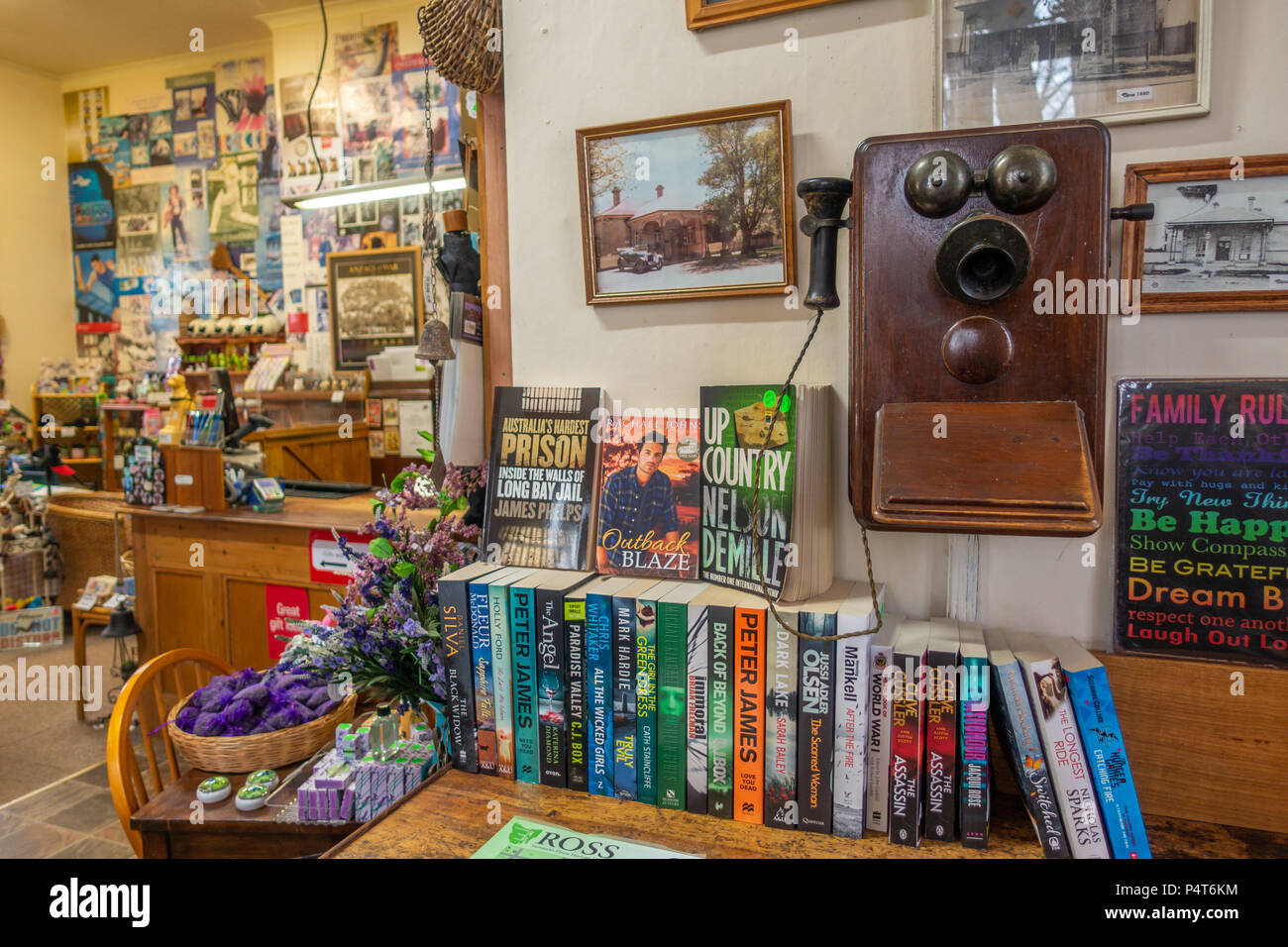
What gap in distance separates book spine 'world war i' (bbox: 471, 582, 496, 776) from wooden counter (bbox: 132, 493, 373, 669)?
6.43ft

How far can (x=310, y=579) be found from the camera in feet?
10.0

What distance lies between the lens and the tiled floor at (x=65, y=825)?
101 inches

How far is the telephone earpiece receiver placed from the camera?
0.89m

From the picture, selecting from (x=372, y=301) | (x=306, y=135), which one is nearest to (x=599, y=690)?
(x=372, y=301)

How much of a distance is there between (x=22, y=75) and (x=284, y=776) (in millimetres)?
7898

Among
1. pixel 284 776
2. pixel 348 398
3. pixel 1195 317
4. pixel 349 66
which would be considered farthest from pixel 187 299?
pixel 1195 317

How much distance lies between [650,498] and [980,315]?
1.75 feet

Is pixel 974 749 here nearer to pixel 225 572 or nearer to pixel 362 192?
pixel 225 572

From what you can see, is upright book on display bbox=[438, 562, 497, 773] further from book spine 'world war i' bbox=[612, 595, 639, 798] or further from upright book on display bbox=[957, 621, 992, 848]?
upright book on display bbox=[957, 621, 992, 848]

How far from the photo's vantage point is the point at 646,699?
1.07 m

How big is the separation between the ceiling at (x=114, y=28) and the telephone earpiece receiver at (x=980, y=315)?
5.82 metres

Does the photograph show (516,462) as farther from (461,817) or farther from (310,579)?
(310,579)

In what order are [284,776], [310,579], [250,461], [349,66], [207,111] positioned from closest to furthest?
[284,776]
[310,579]
[250,461]
[349,66]
[207,111]

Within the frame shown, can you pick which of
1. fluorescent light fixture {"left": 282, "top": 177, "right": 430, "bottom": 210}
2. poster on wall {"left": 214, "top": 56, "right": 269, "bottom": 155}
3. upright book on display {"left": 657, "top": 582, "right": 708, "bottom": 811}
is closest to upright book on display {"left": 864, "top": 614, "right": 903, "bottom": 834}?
upright book on display {"left": 657, "top": 582, "right": 708, "bottom": 811}
